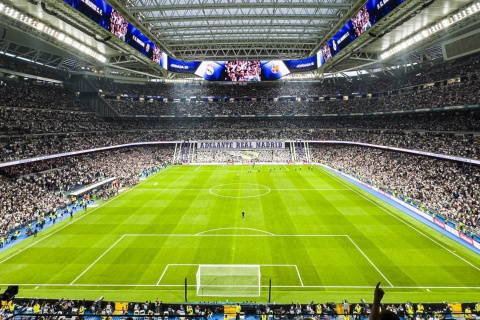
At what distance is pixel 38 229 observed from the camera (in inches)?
1123

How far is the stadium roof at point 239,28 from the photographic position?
33.8m

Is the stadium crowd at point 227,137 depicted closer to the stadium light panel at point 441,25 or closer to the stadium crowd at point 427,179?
the stadium crowd at point 427,179

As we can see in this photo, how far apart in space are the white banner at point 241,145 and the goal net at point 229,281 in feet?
185

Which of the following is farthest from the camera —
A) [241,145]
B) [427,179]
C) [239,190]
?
[241,145]

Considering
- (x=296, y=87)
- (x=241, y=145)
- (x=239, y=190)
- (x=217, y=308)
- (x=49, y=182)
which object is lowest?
(x=217, y=308)

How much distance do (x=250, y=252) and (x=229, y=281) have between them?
463 centimetres

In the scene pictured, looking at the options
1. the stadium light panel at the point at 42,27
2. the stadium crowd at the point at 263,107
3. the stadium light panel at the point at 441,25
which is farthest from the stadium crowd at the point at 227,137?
the stadium light panel at the point at 42,27

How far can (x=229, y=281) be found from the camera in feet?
62.4

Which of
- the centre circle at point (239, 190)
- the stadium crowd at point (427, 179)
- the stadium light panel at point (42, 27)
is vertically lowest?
the centre circle at point (239, 190)

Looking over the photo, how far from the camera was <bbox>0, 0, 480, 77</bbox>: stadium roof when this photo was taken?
33750mm

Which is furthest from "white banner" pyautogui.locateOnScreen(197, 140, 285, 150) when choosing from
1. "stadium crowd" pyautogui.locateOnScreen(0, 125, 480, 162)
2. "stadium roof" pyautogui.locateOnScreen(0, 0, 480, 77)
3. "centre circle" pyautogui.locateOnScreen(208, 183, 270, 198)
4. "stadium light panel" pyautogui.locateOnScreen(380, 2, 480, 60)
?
"stadium light panel" pyautogui.locateOnScreen(380, 2, 480, 60)

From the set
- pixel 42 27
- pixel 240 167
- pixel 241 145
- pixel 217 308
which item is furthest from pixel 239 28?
pixel 217 308

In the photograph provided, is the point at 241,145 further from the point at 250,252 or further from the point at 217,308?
the point at 217,308

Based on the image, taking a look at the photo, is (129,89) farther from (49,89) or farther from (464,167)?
(464,167)
